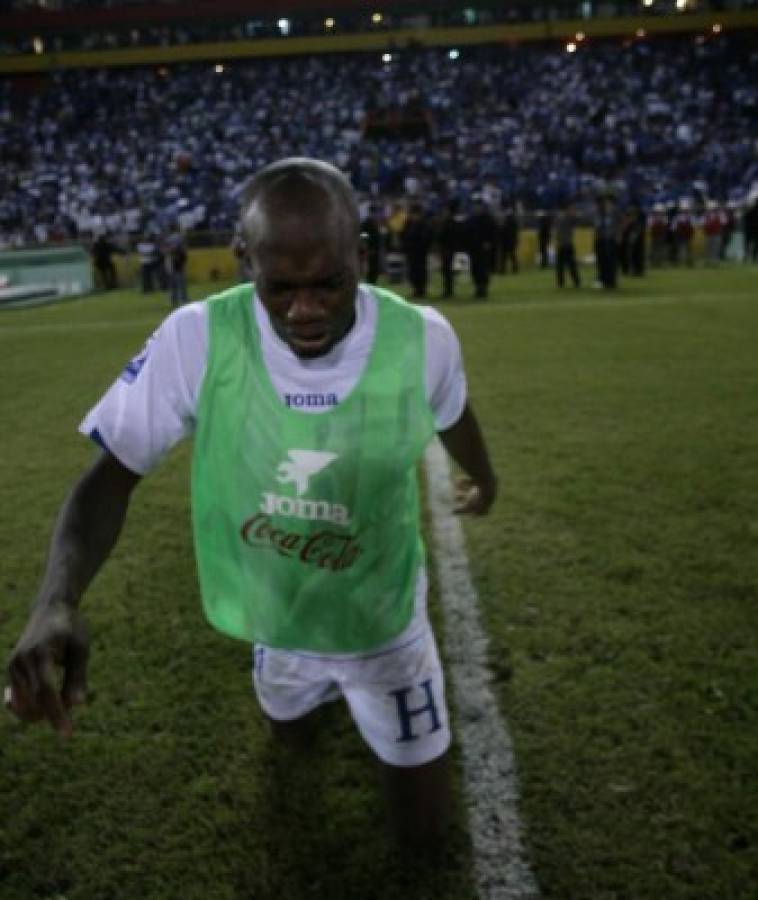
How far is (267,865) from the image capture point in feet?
8.89

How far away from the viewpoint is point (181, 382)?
7.92 ft

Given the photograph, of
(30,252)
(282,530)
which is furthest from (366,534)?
(30,252)

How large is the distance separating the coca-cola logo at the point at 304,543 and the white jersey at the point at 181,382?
1.06 ft

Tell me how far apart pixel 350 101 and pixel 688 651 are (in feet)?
139

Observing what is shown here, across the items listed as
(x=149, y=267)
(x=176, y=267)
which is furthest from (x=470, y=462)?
(x=149, y=267)

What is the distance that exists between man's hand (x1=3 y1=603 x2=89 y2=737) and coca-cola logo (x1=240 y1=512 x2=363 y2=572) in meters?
0.65

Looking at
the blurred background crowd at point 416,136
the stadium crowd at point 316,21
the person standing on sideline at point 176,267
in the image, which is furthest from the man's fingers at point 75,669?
the stadium crowd at point 316,21

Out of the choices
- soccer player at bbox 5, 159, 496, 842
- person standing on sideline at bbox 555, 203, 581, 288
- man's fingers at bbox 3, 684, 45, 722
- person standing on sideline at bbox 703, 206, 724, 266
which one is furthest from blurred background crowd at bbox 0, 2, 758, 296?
man's fingers at bbox 3, 684, 45, 722

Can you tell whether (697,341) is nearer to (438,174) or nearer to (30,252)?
(30,252)

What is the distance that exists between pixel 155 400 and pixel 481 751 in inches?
67.9

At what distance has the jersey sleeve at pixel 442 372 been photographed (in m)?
2.55

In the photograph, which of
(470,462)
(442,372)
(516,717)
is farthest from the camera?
(516,717)

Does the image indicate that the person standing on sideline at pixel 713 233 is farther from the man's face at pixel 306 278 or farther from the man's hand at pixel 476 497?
the man's face at pixel 306 278

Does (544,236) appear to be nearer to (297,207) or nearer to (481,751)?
(481,751)
